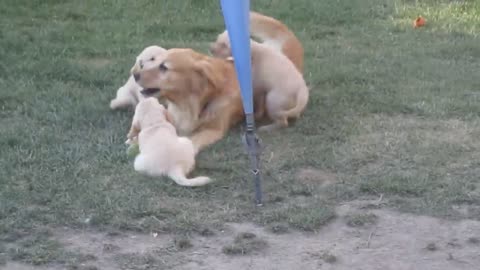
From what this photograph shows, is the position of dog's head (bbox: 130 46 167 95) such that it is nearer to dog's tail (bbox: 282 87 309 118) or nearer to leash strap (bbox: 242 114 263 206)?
dog's tail (bbox: 282 87 309 118)

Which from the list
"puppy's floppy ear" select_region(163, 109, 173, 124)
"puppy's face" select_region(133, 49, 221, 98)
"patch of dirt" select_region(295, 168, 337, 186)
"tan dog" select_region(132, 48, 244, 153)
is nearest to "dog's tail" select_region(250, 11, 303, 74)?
"tan dog" select_region(132, 48, 244, 153)

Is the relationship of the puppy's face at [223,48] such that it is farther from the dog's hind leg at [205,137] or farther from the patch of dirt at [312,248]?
the patch of dirt at [312,248]

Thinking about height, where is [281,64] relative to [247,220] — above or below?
above

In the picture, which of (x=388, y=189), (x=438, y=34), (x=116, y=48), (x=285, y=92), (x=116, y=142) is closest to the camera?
(x=388, y=189)

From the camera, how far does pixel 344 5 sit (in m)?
9.38

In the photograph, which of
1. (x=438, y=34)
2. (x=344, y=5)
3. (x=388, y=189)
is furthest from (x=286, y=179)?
(x=344, y=5)

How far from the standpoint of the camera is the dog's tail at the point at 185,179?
187 inches

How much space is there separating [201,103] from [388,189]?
4.56ft

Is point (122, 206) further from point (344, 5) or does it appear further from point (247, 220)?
point (344, 5)

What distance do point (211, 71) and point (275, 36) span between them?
89 cm

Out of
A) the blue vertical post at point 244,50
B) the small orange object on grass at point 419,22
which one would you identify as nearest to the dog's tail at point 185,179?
the blue vertical post at point 244,50

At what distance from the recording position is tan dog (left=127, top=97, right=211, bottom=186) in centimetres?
482

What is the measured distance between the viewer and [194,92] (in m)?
5.69

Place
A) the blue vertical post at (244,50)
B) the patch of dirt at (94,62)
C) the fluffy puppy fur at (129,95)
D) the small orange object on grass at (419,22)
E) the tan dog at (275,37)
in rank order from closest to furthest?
the blue vertical post at (244,50) < the fluffy puppy fur at (129,95) < the tan dog at (275,37) < the patch of dirt at (94,62) < the small orange object on grass at (419,22)
